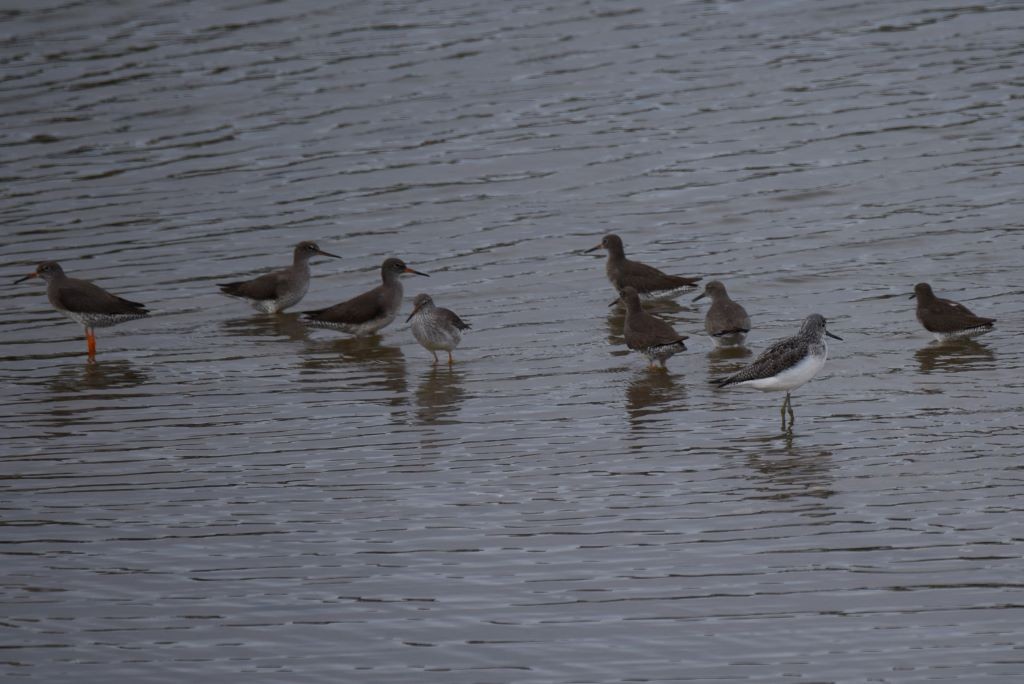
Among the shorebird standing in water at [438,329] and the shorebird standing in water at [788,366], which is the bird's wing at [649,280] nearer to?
the shorebird standing in water at [438,329]

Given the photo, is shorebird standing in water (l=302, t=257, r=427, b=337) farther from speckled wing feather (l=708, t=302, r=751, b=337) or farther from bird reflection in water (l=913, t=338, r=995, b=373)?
bird reflection in water (l=913, t=338, r=995, b=373)

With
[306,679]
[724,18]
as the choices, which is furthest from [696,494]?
[724,18]

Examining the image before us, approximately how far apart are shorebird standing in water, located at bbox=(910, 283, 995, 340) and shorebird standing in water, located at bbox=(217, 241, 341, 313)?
7.50 metres

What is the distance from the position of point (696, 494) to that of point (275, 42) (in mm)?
22649

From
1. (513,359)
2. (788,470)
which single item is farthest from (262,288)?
(788,470)

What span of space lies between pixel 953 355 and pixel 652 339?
295cm

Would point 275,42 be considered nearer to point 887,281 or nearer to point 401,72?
point 401,72

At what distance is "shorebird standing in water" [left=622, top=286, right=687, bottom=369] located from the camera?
50.0 ft

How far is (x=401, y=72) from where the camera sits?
95.6ft

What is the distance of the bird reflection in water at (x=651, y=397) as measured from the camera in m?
13.5

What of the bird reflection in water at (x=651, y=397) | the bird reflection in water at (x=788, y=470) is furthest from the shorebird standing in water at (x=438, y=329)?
the bird reflection in water at (x=788, y=470)

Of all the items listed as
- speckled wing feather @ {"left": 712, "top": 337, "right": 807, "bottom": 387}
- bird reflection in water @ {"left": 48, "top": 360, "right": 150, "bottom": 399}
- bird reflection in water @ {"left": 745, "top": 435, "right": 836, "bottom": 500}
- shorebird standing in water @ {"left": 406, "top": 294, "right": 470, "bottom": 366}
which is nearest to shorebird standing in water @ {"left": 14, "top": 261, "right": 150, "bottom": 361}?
bird reflection in water @ {"left": 48, "top": 360, "right": 150, "bottom": 399}

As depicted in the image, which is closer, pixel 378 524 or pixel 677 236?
pixel 378 524

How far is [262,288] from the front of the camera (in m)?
18.7
